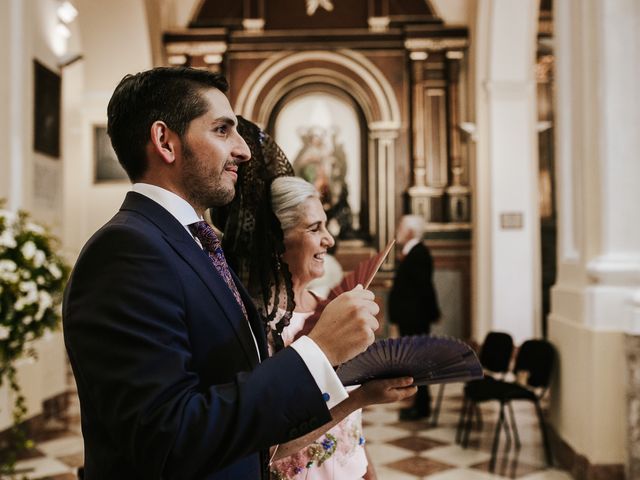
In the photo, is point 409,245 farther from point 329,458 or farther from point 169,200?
point 169,200

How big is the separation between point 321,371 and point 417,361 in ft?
0.98

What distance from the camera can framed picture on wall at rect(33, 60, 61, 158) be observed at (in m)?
5.84

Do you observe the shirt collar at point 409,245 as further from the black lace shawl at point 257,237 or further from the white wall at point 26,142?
the black lace shawl at point 257,237

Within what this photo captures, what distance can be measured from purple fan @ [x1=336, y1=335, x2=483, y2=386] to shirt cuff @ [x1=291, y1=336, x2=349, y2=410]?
0.61 ft

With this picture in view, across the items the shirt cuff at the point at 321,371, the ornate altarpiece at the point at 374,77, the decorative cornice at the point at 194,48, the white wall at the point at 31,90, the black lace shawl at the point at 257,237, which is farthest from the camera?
the decorative cornice at the point at 194,48

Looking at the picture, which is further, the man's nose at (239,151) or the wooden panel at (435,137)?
the wooden panel at (435,137)

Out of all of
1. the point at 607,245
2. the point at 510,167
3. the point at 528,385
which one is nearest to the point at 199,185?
the point at 607,245

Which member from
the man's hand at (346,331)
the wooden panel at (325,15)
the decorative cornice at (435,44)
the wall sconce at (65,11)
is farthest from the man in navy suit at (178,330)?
the wooden panel at (325,15)

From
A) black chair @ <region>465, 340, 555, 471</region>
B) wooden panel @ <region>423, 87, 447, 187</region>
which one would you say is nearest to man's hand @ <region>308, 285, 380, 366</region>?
black chair @ <region>465, 340, 555, 471</region>

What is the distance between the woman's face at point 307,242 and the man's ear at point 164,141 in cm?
78

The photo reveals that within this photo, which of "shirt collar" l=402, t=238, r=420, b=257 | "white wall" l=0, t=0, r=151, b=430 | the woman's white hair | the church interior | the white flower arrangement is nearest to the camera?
the woman's white hair

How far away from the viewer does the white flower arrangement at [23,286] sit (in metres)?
3.58

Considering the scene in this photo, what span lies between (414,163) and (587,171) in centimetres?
601

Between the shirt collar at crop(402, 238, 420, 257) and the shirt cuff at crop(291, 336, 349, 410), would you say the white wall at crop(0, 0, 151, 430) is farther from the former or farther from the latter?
the shirt cuff at crop(291, 336, 349, 410)
